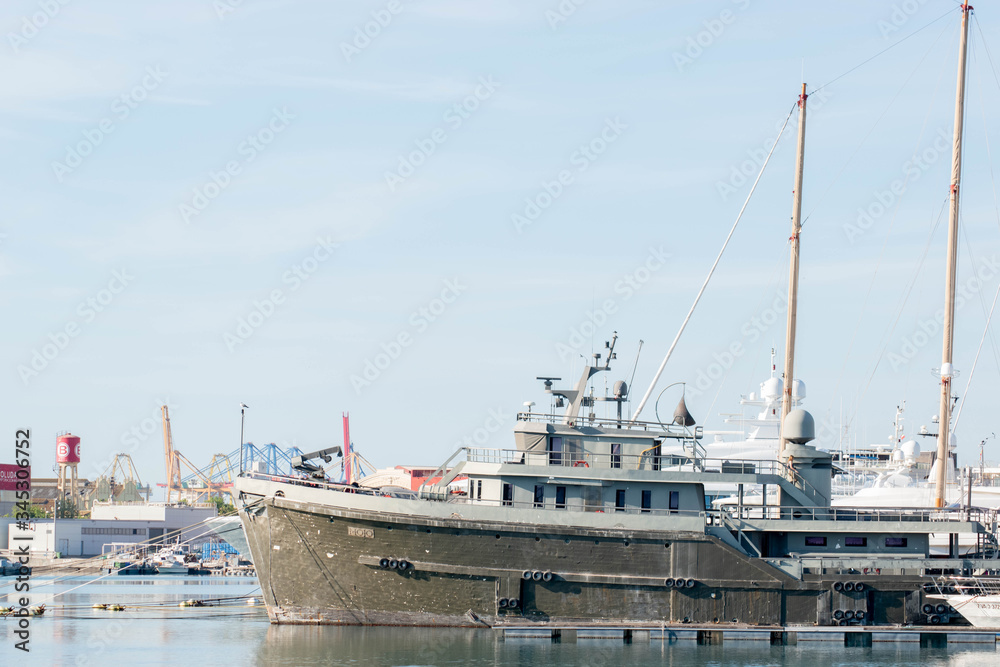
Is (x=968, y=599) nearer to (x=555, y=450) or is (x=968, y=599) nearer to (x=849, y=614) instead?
(x=849, y=614)

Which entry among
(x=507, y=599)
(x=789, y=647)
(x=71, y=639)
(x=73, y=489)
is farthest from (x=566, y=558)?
(x=73, y=489)

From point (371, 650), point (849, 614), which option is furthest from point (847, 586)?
point (371, 650)

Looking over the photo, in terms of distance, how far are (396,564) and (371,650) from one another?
10.2ft

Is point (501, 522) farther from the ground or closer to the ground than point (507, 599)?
farther from the ground

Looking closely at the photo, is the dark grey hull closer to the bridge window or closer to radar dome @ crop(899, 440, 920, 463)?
the bridge window

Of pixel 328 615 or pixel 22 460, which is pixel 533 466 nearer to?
pixel 328 615

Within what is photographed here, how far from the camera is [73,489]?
13362 cm

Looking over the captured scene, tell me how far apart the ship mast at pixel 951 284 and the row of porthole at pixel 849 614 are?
7094 millimetres

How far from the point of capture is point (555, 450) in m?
37.1

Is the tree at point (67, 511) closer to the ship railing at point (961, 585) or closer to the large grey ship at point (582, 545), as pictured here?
the large grey ship at point (582, 545)

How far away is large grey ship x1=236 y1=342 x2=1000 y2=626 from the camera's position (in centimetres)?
3519

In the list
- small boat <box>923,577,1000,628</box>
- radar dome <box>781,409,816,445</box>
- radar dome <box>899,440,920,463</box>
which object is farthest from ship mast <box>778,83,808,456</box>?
radar dome <box>899,440,920,463</box>

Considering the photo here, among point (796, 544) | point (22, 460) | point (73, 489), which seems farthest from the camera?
point (73, 489)

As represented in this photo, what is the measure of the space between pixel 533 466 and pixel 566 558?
9.80ft
